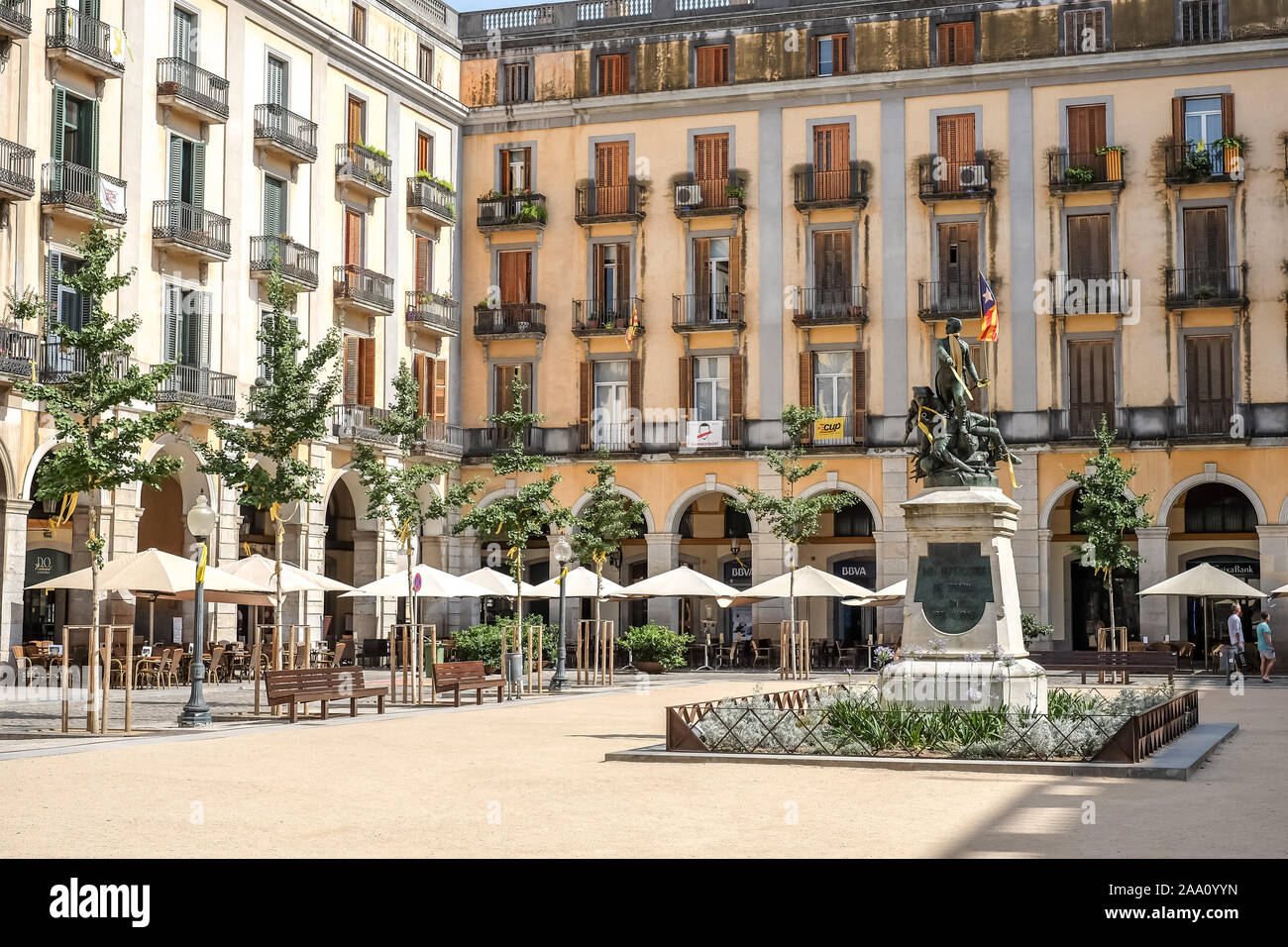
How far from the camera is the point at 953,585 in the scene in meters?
18.7

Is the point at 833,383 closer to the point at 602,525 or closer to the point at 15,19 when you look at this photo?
the point at 602,525

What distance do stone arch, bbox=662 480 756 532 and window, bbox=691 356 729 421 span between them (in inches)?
75.7

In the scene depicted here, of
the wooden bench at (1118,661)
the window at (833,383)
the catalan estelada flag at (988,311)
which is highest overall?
the window at (833,383)

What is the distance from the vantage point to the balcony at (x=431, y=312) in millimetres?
44938

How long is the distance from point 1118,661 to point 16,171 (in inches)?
900

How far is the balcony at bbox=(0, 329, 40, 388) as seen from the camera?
30719mm

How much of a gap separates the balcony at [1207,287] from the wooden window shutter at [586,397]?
15561 millimetres

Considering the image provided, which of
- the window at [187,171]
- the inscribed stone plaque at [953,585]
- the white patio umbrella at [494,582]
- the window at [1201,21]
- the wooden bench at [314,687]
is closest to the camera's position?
the inscribed stone plaque at [953,585]

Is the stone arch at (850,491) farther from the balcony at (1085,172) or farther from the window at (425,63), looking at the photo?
the window at (425,63)

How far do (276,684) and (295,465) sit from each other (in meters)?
3.70

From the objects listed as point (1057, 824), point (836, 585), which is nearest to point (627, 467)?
point (836, 585)

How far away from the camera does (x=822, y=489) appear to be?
4500cm

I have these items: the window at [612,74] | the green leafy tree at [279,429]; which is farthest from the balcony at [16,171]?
the window at [612,74]

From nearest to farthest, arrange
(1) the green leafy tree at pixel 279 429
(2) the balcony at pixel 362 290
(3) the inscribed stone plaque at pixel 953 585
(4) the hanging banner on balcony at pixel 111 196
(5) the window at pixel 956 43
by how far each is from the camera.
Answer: (3) the inscribed stone plaque at pixel 953 585, (1) the green leafy tree at pixel 279 429, (4) the hanging banner on balcony at pixel 111 196, (2) the balcony at pixel 362 290, (5) the window at pixel 956 43
